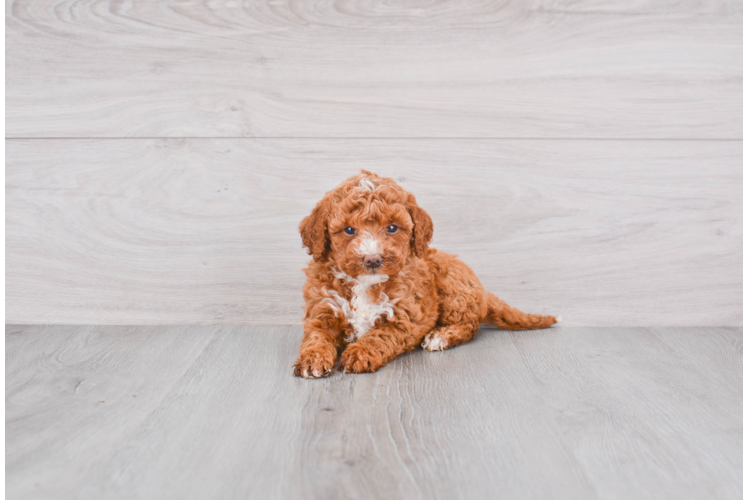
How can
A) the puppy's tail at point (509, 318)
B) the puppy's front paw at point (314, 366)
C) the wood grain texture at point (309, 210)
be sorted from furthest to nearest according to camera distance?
the wood grain texture at point (309, 210) → the puppy's tail at point (509, 318) → the puppy's front paw at point (314, 366)

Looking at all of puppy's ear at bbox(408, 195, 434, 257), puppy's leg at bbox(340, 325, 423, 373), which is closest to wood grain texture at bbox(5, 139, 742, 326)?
puppy's ear at bbox(408, 195, 434, 257)

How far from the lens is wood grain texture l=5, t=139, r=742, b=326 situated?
2.05 m

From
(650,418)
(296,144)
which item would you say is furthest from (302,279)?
(650,418)

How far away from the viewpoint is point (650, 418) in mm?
1277

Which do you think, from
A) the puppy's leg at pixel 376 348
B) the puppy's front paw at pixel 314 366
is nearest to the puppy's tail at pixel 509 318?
the puppy's leg at pixel 376 348

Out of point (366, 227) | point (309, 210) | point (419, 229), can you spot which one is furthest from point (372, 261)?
point (309, 210)

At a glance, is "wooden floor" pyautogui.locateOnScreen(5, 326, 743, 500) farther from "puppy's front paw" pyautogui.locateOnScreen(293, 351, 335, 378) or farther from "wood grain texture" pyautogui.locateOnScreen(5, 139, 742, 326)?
"wood grain texture" pyautogui.locateOnScreen(5, 139, 742, 326)

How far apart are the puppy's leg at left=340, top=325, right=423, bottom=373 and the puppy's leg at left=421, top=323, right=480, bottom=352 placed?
0.06 m

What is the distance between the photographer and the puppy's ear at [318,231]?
1.64m

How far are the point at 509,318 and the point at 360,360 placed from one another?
2.15 ft

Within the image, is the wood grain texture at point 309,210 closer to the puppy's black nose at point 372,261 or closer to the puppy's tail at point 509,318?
the puppy's tail at point 509,318

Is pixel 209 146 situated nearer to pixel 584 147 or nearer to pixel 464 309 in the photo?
pixel 464 309

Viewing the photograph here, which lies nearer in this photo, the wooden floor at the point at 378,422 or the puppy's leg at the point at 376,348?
the wooden floor at the point at 378,422

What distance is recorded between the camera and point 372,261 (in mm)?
1550
